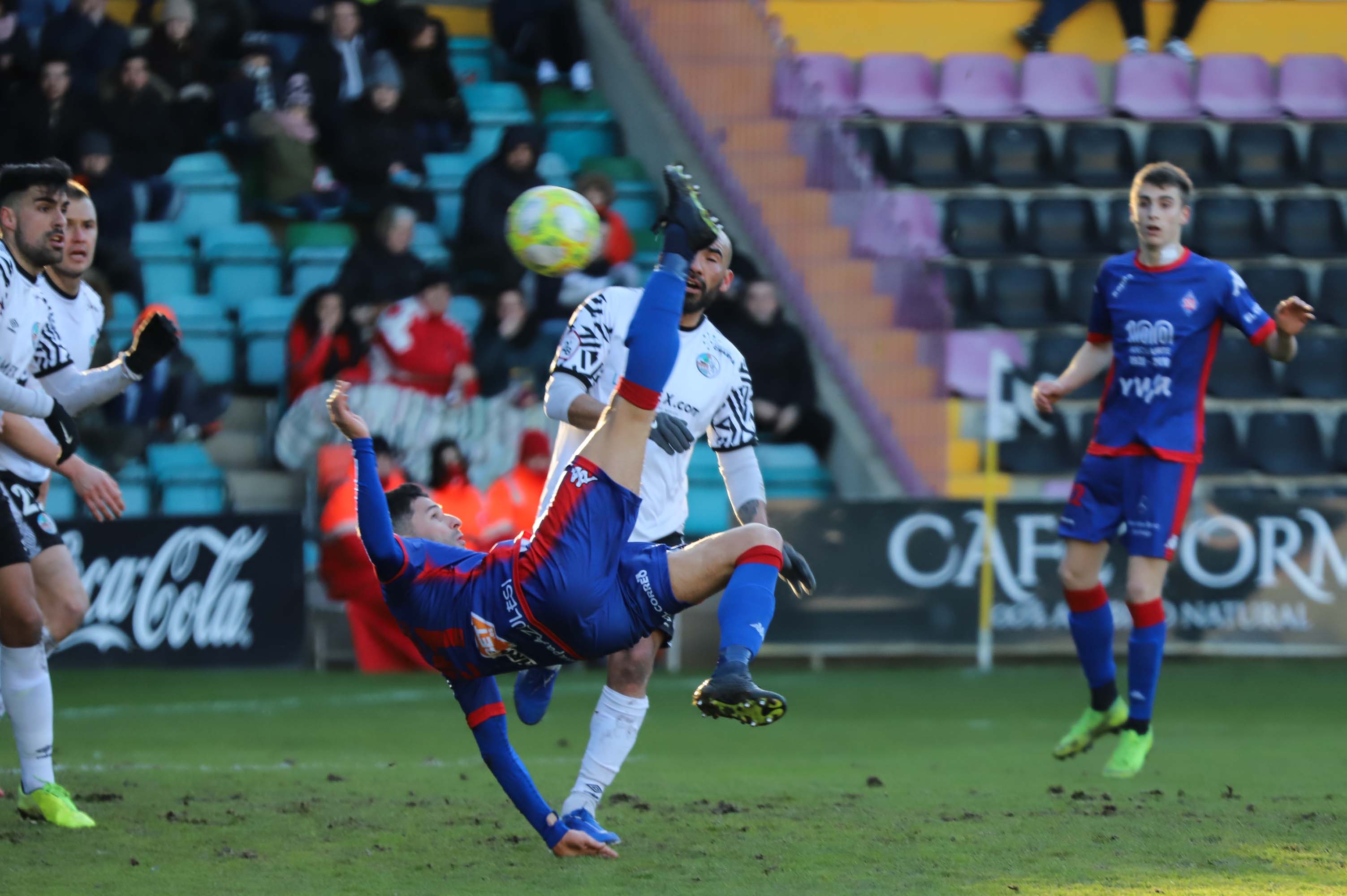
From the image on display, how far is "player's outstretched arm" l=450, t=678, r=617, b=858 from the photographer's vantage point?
5.50 metres

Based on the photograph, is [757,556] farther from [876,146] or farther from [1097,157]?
[1097,157]

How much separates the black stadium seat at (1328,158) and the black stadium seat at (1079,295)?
2.64 metres

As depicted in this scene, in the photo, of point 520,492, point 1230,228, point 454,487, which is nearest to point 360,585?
point 454,487

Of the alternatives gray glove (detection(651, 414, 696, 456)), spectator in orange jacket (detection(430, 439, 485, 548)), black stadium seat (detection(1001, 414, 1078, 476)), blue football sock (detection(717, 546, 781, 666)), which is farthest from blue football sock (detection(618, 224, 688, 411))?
black stadium seat (detection(1001, 414, 1078, 476))

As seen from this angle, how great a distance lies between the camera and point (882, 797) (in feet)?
22.0

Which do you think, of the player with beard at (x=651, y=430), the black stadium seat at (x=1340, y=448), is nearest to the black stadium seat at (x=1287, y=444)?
the black stadium seat at (x=1340, y=448)

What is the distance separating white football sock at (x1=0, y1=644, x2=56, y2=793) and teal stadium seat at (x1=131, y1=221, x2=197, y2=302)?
778 centimetres

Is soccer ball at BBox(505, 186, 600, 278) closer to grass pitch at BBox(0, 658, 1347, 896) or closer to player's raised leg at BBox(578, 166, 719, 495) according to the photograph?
player's raised leg at BBox(578, 166, 719, 495)

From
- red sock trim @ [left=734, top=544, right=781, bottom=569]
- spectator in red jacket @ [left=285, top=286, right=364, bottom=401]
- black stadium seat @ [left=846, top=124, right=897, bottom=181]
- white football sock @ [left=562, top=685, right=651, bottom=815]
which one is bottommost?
white football sock @ [left=562, top=685, right=651, bottom=815]

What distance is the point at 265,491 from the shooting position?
41.4ft

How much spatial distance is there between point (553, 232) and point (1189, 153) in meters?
10.2

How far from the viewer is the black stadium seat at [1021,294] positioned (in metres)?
14.5

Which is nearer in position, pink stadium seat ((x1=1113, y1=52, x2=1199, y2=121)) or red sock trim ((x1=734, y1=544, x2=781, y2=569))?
red sock trim ((x1=734, y1=544, x2=781, y2=569))

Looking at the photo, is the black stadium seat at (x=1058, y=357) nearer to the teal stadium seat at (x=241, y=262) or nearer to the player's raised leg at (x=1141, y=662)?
the teal stadium seat at (x=241, y=262)
